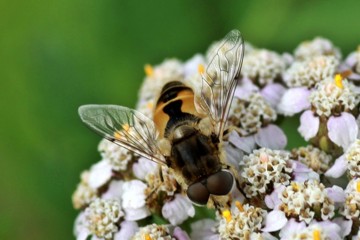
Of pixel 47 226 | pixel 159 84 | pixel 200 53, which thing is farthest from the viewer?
pixel 200 53

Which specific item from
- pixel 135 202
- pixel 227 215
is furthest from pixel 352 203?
pixel 135 202

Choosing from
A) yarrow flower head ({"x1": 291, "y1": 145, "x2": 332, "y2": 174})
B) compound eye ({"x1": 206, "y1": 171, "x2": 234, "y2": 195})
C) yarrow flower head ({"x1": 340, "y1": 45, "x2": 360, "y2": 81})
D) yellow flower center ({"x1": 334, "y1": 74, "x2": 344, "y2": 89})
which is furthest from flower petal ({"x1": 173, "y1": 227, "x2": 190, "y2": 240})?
yarrow flower head ({"x1": 340, "y1": 45, "x2": 360, "y2": 81})

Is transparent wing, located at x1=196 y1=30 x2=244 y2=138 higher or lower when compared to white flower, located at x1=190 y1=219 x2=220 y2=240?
higher

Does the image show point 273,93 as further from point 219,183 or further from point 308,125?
point 219,183

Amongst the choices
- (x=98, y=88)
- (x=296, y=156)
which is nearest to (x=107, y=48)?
(x=98, y=88)

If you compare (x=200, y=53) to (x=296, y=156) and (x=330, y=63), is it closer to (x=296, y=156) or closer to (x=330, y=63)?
(x=330, y=63)

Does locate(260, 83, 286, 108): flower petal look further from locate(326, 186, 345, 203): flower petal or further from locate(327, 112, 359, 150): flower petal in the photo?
locate(326, 186, 345, 203): flower petal
